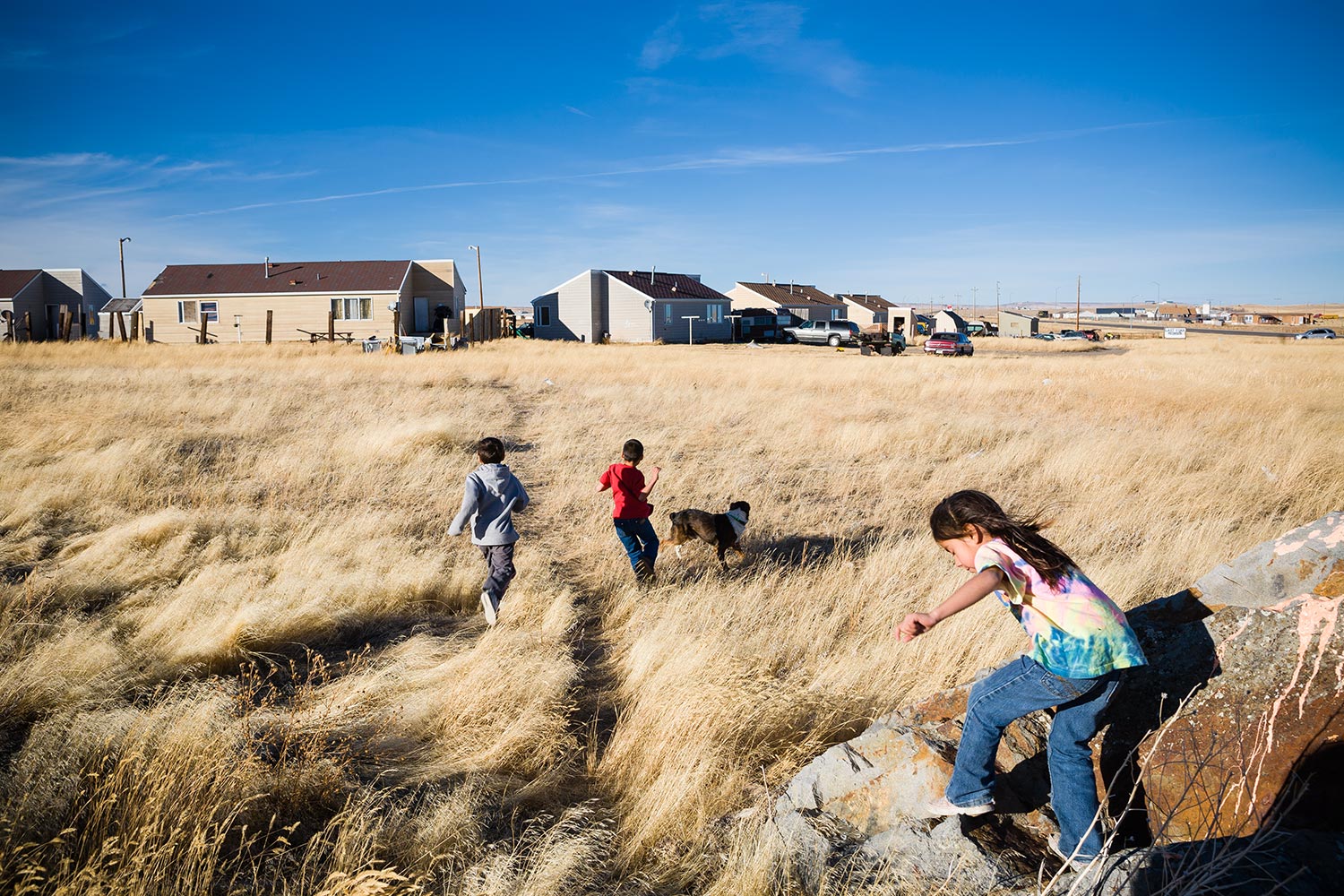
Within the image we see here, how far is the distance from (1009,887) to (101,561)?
6595 millimetres

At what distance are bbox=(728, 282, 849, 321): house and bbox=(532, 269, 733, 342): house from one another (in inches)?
551

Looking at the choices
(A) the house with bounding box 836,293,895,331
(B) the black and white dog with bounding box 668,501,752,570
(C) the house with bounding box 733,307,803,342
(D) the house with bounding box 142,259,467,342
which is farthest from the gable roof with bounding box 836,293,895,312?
(B) the black and white dog with bounding box 668,501,752,570

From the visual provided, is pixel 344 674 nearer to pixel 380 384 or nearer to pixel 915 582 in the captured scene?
pixel 915 582

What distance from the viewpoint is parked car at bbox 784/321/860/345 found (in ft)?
153

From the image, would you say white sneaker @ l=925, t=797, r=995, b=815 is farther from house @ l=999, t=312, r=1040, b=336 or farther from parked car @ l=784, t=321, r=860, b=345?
house @ l=999, t=312, r=1040, b=336

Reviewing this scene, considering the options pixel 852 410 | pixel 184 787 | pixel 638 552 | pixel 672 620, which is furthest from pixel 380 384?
pixel 184 787

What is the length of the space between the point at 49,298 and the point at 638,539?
5413 cm

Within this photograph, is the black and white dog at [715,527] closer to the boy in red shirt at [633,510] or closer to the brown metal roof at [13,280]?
the boy in red shirt at [633,510]

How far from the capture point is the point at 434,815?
9.99 feet

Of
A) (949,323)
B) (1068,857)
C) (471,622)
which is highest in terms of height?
(949,323)

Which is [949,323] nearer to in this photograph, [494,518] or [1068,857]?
[494,518]

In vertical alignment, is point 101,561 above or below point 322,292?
below

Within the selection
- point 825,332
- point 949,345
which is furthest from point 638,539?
point 825,332

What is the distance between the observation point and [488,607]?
5223 mm
